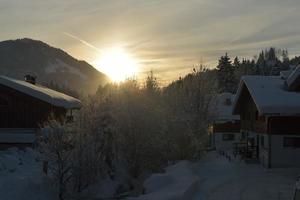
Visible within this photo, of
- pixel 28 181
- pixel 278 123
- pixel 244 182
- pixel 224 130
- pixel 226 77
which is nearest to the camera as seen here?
pixel 28 181

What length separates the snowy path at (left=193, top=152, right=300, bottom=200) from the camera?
21.0m

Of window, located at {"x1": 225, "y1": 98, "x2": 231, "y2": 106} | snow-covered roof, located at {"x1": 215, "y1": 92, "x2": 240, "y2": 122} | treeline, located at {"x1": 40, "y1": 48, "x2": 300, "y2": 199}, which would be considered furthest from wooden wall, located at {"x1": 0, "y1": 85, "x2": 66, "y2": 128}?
window, located at {"x1": 225, "y1": 98, "x2": 231, "y2": 106}

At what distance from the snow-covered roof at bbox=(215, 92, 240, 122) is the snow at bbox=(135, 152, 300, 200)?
90.6 ft

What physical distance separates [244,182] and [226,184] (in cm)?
124

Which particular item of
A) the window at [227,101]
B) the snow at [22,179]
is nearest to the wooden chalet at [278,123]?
the snow at [22,179]

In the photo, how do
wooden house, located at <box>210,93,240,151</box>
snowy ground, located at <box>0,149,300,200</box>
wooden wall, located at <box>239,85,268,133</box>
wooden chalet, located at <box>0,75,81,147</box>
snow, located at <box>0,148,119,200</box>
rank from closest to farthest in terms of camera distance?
1. snowy ground, located at <box>0,149,300,200</box>
2. snow, located at <box>0,148,119,200</box>
3. wooden chalet, located at <box>0,75,81,147</box>
4. wooden wall, located at <box>239,85,268,133</box>
5. wooden house, located at <box>210,93,240,151</box>

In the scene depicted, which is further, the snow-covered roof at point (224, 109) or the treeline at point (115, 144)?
the snow-covered roof at point (224, 109)

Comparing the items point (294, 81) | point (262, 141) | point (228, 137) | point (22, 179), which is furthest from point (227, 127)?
point (22, 179)

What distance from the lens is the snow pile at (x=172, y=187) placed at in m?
19.0

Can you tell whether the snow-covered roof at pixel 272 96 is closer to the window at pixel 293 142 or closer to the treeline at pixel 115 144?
the window at pixel 293 142

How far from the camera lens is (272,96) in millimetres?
32031

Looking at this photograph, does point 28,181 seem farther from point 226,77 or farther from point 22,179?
point 226,77

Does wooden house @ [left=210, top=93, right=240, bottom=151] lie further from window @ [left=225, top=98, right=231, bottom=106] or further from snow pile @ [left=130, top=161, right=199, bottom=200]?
snow pile @ [left=130, top=161, right=199, bottom=200]

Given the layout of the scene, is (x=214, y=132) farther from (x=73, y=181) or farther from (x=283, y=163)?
(x=73, y=181)
